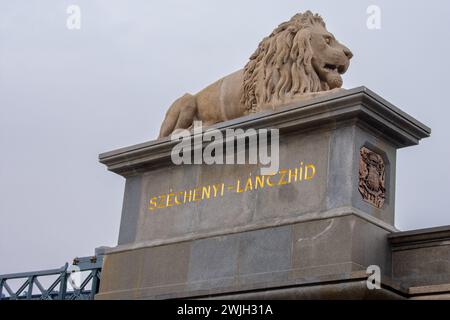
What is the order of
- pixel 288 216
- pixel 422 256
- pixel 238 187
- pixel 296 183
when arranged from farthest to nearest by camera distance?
pixel 238 187, pixel 296 183, pixel 288 216, pixel 422 256

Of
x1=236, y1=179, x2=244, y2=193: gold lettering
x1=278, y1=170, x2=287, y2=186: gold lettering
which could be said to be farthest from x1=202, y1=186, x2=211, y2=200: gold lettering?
x1=278, y1=170, x2=287, y2=186: gold lettering

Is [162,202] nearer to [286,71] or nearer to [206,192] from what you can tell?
[206,192]

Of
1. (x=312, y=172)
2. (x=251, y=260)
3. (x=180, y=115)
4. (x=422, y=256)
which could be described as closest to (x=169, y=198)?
(x=180, y=115)

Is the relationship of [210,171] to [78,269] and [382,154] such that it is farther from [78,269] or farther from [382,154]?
[78,269]

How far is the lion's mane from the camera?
16.1 meters

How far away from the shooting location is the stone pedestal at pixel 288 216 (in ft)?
46.9

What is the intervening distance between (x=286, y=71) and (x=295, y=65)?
16 centimetres

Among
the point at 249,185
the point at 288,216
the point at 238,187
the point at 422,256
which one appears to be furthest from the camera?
the point at 238,187

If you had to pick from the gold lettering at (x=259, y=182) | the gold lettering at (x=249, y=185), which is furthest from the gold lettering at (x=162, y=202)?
the gold lettering at (x=259, y=182)

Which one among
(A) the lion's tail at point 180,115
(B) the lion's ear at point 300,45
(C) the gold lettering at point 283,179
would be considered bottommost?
(C) the gold lettering at point 283,179

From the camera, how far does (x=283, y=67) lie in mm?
16344

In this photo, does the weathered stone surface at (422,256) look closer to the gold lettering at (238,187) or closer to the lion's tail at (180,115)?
the gold lettering at (238,187)

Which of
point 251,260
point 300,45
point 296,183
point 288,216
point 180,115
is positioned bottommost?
point 251,260

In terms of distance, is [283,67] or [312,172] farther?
[283,67]
